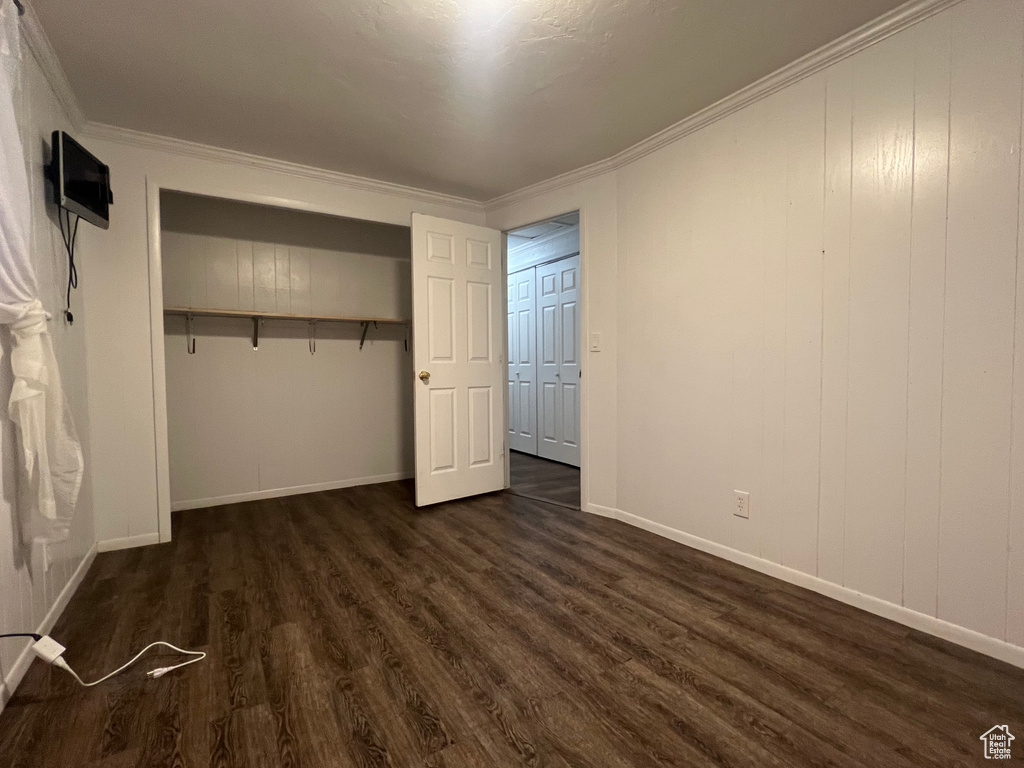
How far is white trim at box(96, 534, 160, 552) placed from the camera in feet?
8.45

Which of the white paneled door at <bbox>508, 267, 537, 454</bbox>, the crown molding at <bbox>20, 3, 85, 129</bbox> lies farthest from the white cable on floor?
the white paneled door at <bbox>508, 267, 537, 454</bbox>

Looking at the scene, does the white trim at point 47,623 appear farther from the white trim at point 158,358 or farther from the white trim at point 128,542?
the white trim at point 158,358

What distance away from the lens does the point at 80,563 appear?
7.30 feet

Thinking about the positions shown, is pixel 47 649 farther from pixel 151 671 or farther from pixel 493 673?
pixel 493 673

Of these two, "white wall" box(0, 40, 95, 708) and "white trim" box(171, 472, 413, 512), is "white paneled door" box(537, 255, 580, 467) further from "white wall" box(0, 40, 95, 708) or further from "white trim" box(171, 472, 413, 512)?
"white wall" box(0, 40, 95, 708)

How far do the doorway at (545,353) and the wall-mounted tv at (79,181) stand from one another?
282 cm

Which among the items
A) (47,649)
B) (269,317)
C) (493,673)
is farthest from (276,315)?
(493,673)

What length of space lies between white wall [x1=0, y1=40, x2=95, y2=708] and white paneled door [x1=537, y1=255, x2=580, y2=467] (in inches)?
139

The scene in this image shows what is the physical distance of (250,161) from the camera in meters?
2.88

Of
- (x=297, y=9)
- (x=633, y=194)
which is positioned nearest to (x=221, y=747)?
(x=297, y=9)

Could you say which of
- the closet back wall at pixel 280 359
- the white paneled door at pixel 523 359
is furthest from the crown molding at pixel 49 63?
the white paneled door at pixel 523 359

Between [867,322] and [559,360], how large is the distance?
308 centimetres

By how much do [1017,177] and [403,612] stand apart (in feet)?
8.66

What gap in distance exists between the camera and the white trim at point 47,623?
1.42m
